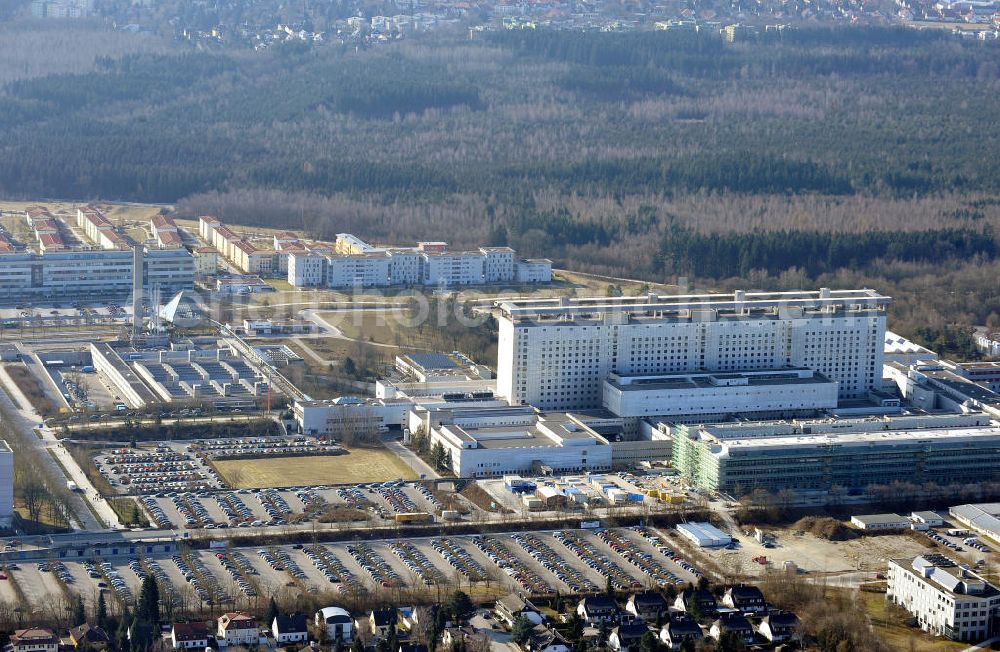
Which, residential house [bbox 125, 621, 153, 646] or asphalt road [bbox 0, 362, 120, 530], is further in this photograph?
asphalt road [bbox 0, 362, 120, 530]

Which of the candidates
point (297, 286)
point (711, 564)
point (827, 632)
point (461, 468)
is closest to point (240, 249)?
point (297, 286)

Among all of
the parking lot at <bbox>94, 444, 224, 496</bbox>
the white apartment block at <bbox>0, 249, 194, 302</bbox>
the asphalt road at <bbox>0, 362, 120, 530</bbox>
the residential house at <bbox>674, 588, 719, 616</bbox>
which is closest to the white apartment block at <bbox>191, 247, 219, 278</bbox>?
the white apartment block at <bbox>0, 249, 194, 302</bbox>

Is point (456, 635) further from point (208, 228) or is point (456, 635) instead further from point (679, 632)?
point (208, 228)

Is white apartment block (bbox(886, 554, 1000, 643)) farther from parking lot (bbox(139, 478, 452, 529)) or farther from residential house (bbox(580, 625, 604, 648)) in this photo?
parking lot (bbox(139, 478, 452, 529))

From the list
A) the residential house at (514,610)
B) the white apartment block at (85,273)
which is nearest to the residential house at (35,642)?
the residential house at (514,610)

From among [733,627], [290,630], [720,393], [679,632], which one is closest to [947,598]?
[733,627]

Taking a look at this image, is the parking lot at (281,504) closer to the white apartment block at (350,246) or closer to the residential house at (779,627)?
the residential house at (779,627)
